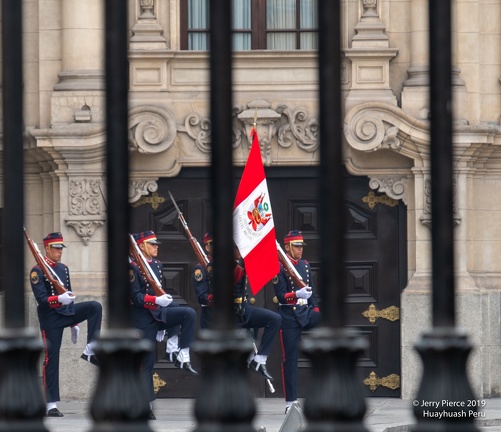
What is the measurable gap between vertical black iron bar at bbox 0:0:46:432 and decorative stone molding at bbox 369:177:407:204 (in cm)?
1275

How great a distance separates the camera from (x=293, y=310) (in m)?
15.0

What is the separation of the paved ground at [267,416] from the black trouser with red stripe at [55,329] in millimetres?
365

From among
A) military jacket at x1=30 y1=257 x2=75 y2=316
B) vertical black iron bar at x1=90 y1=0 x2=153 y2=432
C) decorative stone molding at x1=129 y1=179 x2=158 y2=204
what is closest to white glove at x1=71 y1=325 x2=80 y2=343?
military jacket at x1=30 y1=257 x2=75 y2=316

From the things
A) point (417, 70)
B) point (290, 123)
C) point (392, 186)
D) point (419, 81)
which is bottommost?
point (392, 186)

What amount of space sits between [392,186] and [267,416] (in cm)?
301

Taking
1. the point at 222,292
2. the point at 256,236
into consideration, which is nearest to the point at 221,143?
the point at 222,292

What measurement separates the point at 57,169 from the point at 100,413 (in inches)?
504

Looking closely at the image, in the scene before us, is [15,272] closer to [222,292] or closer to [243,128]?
[222,292]

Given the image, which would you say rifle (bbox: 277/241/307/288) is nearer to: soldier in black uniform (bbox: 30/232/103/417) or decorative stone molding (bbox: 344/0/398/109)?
soldier in black uniform (bbox: 30/232/103/417)

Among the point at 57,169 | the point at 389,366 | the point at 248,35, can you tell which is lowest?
the point at 389,366

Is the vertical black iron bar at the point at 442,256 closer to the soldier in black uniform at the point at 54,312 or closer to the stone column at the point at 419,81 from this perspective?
the soldier in black uniform at the point at 54,312

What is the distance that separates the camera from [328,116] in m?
3.78

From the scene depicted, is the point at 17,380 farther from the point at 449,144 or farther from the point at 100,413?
the point at 449,144

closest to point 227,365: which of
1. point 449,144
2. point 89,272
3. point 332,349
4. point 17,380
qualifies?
point 332,349
